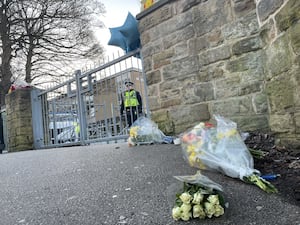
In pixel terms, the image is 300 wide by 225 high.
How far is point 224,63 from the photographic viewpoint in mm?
3520

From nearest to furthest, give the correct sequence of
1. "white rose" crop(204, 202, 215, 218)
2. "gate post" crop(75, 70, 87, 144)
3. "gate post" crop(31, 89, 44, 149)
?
"white rose" crop(204, 202, 215, 218) → "gate post" crop(75, 70, 87, 144) → "gate post" crop(31, 89, 44, 149)

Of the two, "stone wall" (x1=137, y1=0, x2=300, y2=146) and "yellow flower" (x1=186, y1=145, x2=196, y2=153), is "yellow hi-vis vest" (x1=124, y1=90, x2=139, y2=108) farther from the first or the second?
"yellow flower" (x1=186, y1=145, x2=196, y2=153)

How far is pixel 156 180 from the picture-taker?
2.08 meters

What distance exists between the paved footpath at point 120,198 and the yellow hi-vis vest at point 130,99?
243 centimetres

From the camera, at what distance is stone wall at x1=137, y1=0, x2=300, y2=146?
235 centimetres

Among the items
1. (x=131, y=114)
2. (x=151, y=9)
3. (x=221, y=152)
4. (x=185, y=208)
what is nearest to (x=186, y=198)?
(x=185, y=208)

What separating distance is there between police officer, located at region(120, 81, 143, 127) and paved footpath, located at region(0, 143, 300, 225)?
7.89 ft

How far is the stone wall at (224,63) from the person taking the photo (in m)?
2.35

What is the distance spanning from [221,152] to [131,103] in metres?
3.20

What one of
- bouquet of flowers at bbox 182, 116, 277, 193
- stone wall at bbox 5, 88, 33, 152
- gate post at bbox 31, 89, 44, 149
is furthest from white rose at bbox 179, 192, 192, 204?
stone wall at bbox 5, 88, 33, 152

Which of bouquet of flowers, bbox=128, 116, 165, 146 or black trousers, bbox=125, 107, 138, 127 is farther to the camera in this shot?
black trousers, bbox=125, 107, 138, 127

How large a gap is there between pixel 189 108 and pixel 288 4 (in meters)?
1.91

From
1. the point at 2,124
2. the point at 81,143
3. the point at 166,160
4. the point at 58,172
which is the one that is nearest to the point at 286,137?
the point at 166,160

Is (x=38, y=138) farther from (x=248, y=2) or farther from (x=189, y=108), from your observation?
(x=248, y=2)
